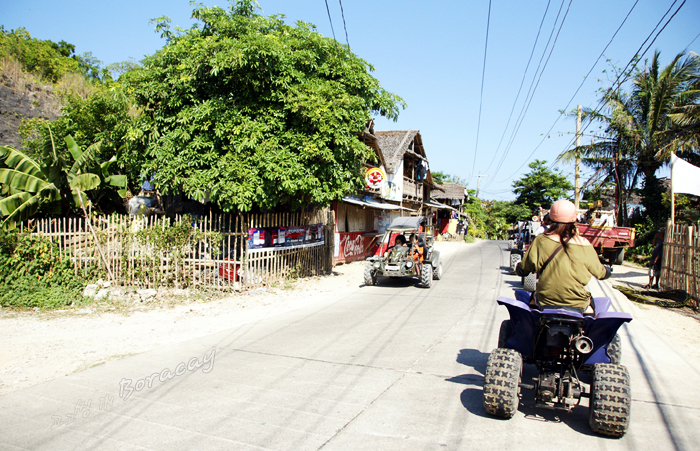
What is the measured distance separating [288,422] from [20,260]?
8846 mm

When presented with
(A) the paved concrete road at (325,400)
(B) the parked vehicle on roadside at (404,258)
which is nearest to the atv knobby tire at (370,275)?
(B) the parked vehicle on roadside at (404,258)

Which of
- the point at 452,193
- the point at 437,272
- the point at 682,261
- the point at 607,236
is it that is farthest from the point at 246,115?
the point at 452,193

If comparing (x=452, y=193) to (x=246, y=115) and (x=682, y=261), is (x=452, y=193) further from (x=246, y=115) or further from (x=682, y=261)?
(x=246, y=115)

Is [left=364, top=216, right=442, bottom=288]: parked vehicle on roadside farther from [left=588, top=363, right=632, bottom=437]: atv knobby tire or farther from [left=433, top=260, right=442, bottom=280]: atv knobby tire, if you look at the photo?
[left=588, top=363, right=632, bottom=437]: atv knobby tire

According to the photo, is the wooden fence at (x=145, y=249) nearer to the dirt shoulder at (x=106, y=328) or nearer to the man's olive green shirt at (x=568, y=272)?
the dirt shoulder at (x=106, y=328)

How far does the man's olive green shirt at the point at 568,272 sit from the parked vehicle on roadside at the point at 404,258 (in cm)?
783

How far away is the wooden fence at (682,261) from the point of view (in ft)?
32.7

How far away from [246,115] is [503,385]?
31.8 feet

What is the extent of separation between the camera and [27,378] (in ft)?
18.0

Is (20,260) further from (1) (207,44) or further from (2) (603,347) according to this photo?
(2) (603,347)

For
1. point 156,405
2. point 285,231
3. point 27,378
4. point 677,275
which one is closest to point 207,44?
point 285,231

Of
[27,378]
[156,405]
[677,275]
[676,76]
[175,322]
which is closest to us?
[156,405]

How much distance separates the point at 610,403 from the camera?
3588 mm

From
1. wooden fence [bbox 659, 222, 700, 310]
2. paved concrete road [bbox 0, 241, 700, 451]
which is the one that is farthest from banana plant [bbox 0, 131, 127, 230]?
wooden fence [bbox 659, 222, 700, 310]
